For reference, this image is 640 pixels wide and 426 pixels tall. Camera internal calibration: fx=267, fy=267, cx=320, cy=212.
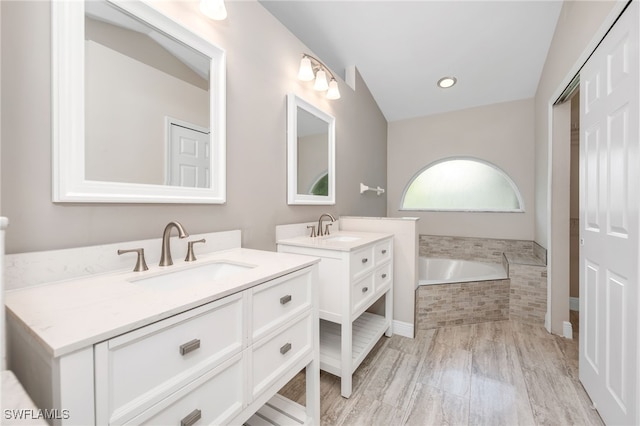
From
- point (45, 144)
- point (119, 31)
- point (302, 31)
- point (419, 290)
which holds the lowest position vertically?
point (419, 290)

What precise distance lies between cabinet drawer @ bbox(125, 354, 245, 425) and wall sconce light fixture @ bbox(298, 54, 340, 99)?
6.19 feet

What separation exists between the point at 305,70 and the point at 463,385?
2359mm

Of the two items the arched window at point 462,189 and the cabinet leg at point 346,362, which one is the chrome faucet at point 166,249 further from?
the arched window at point 462,189

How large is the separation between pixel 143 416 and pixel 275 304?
0.47 meters

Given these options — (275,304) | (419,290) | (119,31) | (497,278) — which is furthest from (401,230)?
(119,31)

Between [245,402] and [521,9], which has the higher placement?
[521,9]

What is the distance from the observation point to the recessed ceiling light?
293 centimetres

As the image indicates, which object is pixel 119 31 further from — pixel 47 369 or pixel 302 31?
pixel 302 31

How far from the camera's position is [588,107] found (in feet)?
4.99

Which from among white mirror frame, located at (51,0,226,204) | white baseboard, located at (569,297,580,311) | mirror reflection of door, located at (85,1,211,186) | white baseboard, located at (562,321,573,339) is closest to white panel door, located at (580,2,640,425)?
white baseboard, located at (562,321,573,339)

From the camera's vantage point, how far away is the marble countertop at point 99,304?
538 mm

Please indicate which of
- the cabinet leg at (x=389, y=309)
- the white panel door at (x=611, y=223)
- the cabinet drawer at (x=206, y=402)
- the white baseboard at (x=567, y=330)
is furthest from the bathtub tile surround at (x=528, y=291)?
the cabinet drawer at (x=206, y=402)

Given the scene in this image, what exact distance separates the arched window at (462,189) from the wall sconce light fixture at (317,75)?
201cm

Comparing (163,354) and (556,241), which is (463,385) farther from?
(163,354)
